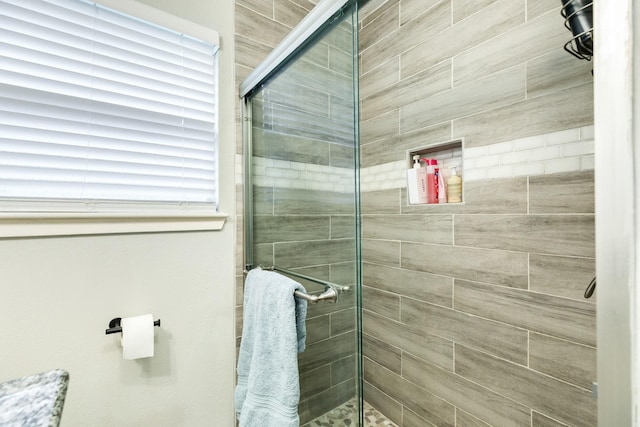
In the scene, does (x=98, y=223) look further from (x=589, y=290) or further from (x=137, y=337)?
(x=589, y=290)

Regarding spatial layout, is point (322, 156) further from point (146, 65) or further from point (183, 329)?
point (183, 329)

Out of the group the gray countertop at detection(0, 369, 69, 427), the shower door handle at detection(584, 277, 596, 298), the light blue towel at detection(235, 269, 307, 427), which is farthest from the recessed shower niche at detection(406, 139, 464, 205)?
the gray countertop at detection(0, 369, 69, 427)

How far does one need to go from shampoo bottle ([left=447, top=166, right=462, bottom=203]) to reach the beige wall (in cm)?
108

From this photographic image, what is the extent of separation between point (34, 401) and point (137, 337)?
55 centimetres

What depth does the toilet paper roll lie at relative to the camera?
965 millimetres

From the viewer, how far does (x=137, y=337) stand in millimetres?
977

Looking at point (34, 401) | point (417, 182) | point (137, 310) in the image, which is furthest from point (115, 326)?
point (417, 182)

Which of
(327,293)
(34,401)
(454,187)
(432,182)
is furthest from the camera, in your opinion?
(432,182)

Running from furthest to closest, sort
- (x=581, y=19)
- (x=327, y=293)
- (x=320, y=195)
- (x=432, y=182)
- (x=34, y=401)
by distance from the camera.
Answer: (x=432, y=182)
(x=320, y=195)
(x=327, y=293)
(x=581, y=19)
(x=34, y=401)

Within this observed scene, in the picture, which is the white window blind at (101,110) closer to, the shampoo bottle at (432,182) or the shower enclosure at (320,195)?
the shower enclosure at (320,195)

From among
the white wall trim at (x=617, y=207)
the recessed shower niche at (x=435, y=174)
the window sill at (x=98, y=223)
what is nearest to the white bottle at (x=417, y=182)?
the recessed shower niche at (x=435, y=174)

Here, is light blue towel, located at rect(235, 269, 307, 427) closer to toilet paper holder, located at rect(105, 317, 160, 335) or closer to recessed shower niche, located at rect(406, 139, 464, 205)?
toilet paper holder, located at rect(105, 317, 160, 335)

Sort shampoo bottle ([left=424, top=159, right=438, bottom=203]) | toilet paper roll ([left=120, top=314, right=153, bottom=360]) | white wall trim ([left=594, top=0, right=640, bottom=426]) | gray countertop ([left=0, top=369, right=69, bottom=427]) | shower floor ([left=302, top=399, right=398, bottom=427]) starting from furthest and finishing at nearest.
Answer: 1. shampoo bottle ([left=424, top=159, right=438, bottom=203])
2. toilet paper roll ([left=120, top=314, right=153, bottom=360])
3. shower floor ([left=302, top=399, right=398, bottom=427])
4. gray countertop ([left=0, top=369, right=69, bottom=427])
5. white wall trim ([left=594, top=0, right=640, bottom=426])

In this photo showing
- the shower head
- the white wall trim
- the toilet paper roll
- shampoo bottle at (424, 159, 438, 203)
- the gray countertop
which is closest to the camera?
the white wall trim
